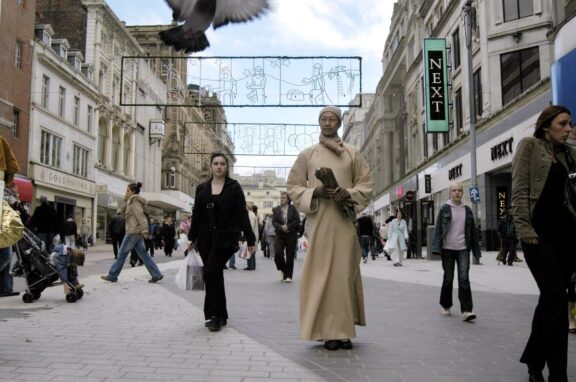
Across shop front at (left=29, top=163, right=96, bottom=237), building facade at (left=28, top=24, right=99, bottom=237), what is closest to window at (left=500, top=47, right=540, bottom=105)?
shop front at (left=29, top=163, right=96, bottom=237)

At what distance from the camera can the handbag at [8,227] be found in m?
4.64

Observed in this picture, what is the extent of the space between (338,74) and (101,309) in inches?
402

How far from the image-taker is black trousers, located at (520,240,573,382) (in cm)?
372

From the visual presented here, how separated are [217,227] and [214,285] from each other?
630 millimetres

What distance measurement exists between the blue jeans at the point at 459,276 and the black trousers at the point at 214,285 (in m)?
2.85

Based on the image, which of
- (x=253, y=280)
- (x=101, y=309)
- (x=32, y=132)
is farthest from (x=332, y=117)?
(x=32, y=132)

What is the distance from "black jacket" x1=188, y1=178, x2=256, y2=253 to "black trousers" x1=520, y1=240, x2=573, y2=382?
3.22m

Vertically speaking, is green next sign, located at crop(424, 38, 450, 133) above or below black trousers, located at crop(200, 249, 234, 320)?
above

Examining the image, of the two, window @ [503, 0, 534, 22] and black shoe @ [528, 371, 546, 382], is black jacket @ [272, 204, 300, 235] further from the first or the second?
window @ [503, 0, 534, 22]

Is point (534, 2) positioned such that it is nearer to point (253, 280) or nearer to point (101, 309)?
point (253, 280)

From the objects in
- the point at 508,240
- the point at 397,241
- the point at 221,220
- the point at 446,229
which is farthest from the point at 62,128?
the point at 446,229

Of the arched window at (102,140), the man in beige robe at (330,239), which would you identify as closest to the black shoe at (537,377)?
the man in beige robe at (330,239)

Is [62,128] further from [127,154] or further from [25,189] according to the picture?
[127,154]

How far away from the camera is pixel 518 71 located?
2392cm
